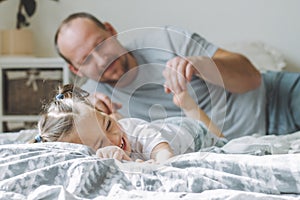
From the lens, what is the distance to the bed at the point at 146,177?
2.63ft

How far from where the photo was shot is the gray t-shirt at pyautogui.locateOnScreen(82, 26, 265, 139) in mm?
1410

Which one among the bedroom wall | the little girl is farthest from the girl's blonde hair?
the bedroom wall

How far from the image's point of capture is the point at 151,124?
1340 millimetres

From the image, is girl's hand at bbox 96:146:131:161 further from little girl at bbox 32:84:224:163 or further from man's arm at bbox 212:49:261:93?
man's arm at bbox 212:49:261:93

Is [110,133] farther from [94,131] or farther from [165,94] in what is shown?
[165,94]

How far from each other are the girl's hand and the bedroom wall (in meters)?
1.74

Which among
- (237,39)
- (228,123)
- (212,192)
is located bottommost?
(228,123)

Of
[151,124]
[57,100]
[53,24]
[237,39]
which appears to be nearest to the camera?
[57,100]

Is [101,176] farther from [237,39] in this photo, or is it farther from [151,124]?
[237,39]

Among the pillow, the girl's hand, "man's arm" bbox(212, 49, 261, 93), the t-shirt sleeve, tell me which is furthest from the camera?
the pillow

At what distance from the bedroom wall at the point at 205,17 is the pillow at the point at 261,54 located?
0.28ft

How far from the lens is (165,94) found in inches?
81.7

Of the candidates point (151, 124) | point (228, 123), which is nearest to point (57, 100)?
point (151, 124)

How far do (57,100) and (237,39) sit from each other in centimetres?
168
